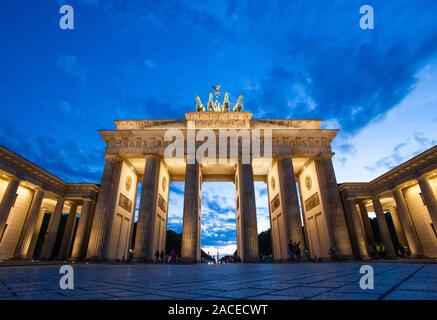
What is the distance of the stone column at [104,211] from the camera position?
1964cm

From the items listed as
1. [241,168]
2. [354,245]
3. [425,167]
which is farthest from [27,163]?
[425,167]

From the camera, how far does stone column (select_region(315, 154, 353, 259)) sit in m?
19.6

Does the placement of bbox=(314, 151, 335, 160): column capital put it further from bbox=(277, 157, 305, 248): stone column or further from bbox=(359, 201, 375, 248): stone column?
bbox=(359, 201, 375, 248): stone column

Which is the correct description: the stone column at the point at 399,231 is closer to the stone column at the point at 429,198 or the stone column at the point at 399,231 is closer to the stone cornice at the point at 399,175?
the stone cornice at the point at 399,175

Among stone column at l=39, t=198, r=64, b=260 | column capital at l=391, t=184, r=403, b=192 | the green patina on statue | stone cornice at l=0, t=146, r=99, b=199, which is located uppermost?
the green patina on statue

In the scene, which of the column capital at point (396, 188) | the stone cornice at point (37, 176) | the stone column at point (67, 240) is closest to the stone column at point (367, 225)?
the column capital at point (396, 188)

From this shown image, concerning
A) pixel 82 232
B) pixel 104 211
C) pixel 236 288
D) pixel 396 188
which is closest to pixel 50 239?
pixel 82 232

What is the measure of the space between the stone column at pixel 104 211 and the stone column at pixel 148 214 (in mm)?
3156

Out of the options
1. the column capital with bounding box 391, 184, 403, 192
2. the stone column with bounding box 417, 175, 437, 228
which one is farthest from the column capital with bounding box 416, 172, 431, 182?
the column capital with bounding box 391, 184, 403, 192

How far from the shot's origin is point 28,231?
76.2 ft

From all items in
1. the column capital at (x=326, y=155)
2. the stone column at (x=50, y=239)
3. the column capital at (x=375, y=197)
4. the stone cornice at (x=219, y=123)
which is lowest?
the stone column at (x=50, y=239)

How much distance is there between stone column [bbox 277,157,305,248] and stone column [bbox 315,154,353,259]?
3.17m

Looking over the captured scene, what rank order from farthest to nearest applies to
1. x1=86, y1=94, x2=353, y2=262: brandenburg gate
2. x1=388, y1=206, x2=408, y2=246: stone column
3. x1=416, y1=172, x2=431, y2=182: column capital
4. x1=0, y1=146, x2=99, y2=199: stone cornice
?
x1=388, y1=206, x2=408, y2=246: stone column → x1=416, y1=172, x2=431, y2=182: column capital → x1=86, y1=94, x2=353, y2=262: brandenburg gate → x1=0, y1=146, x2=99, y2=199: stone cornice
